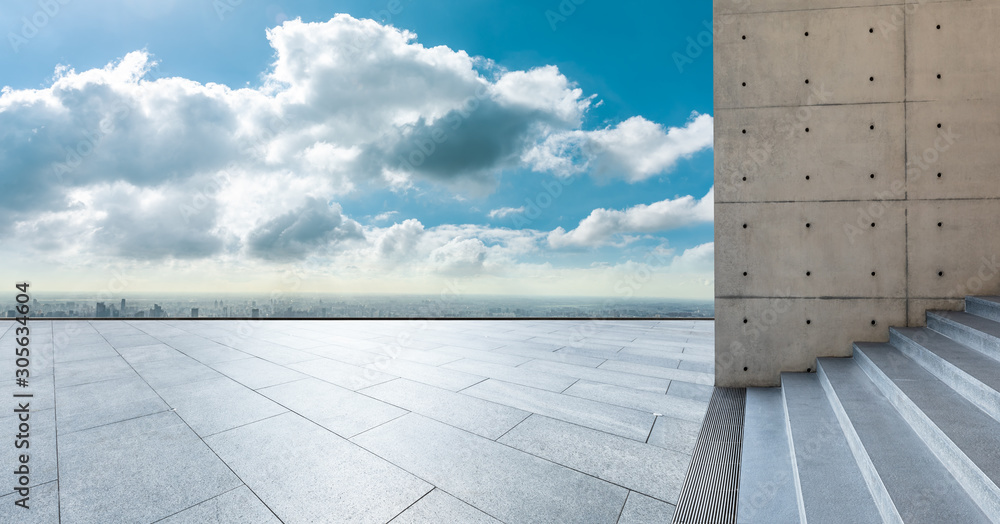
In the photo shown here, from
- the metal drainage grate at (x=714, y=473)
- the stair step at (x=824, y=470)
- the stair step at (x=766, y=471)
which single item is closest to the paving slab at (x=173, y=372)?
the metal drainage grate at (x=714, y=473)

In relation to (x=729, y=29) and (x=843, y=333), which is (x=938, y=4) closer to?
(x=729, y=29)

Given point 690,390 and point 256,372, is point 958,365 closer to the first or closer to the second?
point 690,390

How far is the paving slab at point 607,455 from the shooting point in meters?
2.56

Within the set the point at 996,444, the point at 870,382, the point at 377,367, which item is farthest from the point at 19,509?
the point at 870,382

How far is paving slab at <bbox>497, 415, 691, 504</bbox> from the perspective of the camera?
101 inches

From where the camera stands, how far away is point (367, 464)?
→ 9.18ft

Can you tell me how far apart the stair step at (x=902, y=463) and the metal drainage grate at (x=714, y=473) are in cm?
75

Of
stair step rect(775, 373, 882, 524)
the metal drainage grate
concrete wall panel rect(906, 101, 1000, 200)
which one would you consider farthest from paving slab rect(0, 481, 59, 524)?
concrete wall panel rect(906, 101, 1000, 200)

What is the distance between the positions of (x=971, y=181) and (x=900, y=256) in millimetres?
1103

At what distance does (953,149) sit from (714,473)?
16.5 feet

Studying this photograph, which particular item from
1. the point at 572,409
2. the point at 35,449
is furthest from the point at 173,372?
the point at 572,409

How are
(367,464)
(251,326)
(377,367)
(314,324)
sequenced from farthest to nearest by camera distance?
(314,324)
(251,326)
(377,367)
(367,464)

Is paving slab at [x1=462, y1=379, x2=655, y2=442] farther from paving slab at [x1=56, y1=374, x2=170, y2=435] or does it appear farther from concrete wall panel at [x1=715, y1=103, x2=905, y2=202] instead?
paving slab at [x1=56, y1=374, x2=170, y2=435]

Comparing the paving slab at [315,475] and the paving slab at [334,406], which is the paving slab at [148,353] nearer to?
the paving slab at [334,406]
